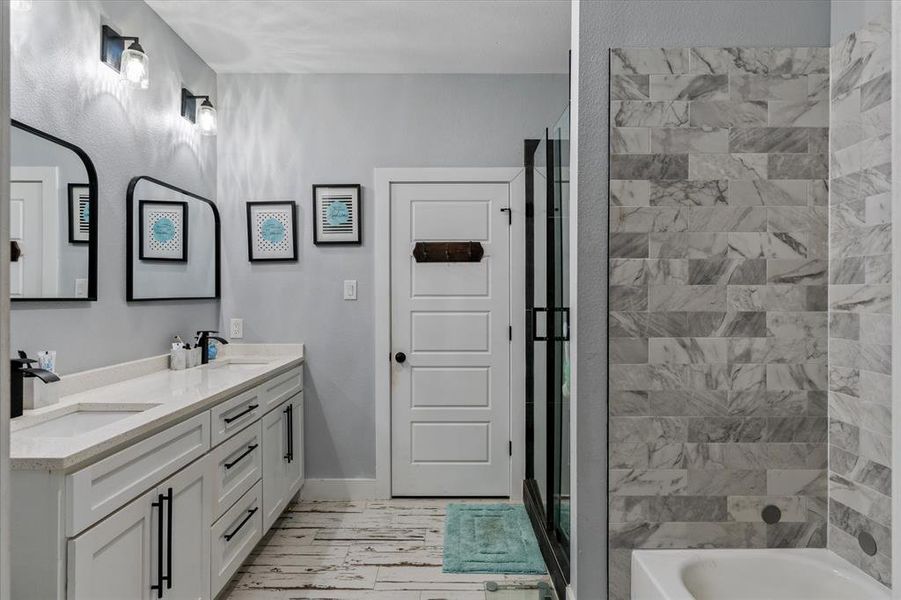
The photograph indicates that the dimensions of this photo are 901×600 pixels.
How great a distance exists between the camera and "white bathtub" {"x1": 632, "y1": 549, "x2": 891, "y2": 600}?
1.42 meters

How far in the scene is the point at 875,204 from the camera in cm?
136

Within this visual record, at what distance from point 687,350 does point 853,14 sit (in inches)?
39.1

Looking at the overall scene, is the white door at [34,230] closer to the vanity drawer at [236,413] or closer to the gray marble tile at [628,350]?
the vanity drawer at [236,413]

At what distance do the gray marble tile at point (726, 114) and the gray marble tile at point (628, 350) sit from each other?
2.06ft

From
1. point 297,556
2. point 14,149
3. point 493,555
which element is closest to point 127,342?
point 14,149

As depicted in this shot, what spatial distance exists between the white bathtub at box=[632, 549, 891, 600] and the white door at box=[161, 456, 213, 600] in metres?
1.42

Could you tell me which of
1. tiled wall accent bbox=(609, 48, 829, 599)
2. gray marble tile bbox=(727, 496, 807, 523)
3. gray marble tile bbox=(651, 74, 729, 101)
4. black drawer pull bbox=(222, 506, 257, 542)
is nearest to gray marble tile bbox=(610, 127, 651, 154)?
tiled wall accent bbox=(609, 48, 829, 599)

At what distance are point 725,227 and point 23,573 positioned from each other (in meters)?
1.98

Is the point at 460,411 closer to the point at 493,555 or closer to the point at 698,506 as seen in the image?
the point at 493,555

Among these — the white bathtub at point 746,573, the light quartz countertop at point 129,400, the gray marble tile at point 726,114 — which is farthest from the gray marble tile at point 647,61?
the light quartz countertop at point 129,400

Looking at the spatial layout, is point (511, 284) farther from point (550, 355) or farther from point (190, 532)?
point (190, 532)

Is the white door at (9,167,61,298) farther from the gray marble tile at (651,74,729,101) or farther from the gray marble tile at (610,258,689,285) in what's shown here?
the gray marble tile at (651,74,729,101)

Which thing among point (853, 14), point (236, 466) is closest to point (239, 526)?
point (236, 466)

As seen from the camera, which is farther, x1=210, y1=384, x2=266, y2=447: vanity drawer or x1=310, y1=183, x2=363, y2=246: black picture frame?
x1=310, y1=183, x2=363, y2=246: black picture frame
